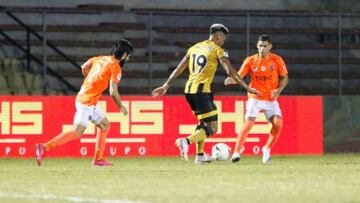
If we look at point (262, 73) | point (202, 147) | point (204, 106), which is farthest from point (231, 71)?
point (262, 73)

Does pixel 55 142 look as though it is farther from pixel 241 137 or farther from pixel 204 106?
pixel 241 137

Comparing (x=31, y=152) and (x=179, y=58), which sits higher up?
(x=179, y=58)

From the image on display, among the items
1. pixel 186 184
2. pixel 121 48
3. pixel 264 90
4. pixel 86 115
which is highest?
pixel 121 48

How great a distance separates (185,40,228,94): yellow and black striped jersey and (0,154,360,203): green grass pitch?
111 centimetres

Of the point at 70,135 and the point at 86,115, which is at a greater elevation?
the point at 86,115

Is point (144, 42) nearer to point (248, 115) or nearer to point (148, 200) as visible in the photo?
point (248, 115)

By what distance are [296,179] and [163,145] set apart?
8.27m

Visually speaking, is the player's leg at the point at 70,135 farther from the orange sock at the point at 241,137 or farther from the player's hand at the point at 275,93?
the player's hand at the point at 275,93

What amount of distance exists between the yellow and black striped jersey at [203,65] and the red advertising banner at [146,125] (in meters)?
4.53

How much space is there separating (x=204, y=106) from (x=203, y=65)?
0.57 metres

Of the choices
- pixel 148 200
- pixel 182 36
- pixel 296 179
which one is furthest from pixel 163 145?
pixel 148 200

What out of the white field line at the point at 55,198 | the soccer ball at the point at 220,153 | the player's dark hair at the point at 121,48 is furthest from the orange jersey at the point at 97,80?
the white field line at the point at 55,198

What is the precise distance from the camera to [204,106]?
16031 millimetres

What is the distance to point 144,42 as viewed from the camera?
24.8 m
